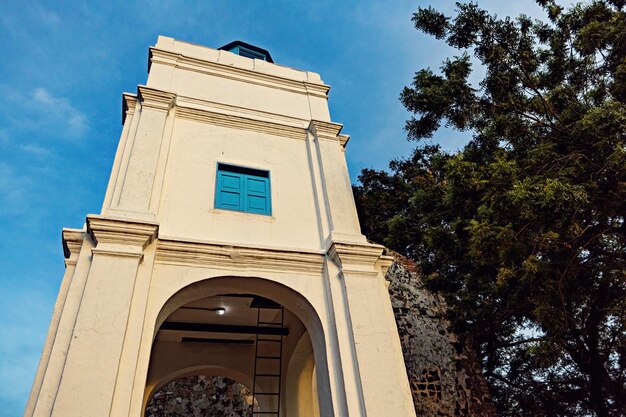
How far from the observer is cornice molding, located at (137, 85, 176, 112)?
22.2 ft

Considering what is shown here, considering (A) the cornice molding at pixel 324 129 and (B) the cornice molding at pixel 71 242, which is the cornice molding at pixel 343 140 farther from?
(B) the cornice molding at pixel 71 242

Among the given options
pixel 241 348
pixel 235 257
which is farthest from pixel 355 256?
pixel 241 348

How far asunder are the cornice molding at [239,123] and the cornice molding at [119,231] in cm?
278

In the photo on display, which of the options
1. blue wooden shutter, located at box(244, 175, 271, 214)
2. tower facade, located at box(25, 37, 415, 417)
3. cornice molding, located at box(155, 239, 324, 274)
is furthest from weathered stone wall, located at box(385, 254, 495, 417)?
blue wooden shutter, located at box(244, 175, 271, 214)

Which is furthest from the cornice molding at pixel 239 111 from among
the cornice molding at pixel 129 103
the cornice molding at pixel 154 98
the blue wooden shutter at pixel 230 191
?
the blue wooden shutter at pixel 230 191

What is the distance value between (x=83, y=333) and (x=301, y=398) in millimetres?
4740

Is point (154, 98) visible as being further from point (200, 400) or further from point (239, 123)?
point (200, 400)

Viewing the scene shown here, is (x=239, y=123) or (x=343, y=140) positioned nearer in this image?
(x=239, y=123)

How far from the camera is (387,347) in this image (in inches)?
202

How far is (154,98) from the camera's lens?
6828 millimetres

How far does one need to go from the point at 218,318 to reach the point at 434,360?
5.17 m

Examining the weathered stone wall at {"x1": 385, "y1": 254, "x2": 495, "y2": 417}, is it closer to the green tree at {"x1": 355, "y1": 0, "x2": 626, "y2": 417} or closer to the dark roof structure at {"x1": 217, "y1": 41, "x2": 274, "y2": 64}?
the green tree at {"x1": 355, "y1": 0, "x2": 626, "y2": 417}

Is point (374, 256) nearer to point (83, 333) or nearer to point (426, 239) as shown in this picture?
point (426, 239)

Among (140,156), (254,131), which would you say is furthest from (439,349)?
(140,156)
